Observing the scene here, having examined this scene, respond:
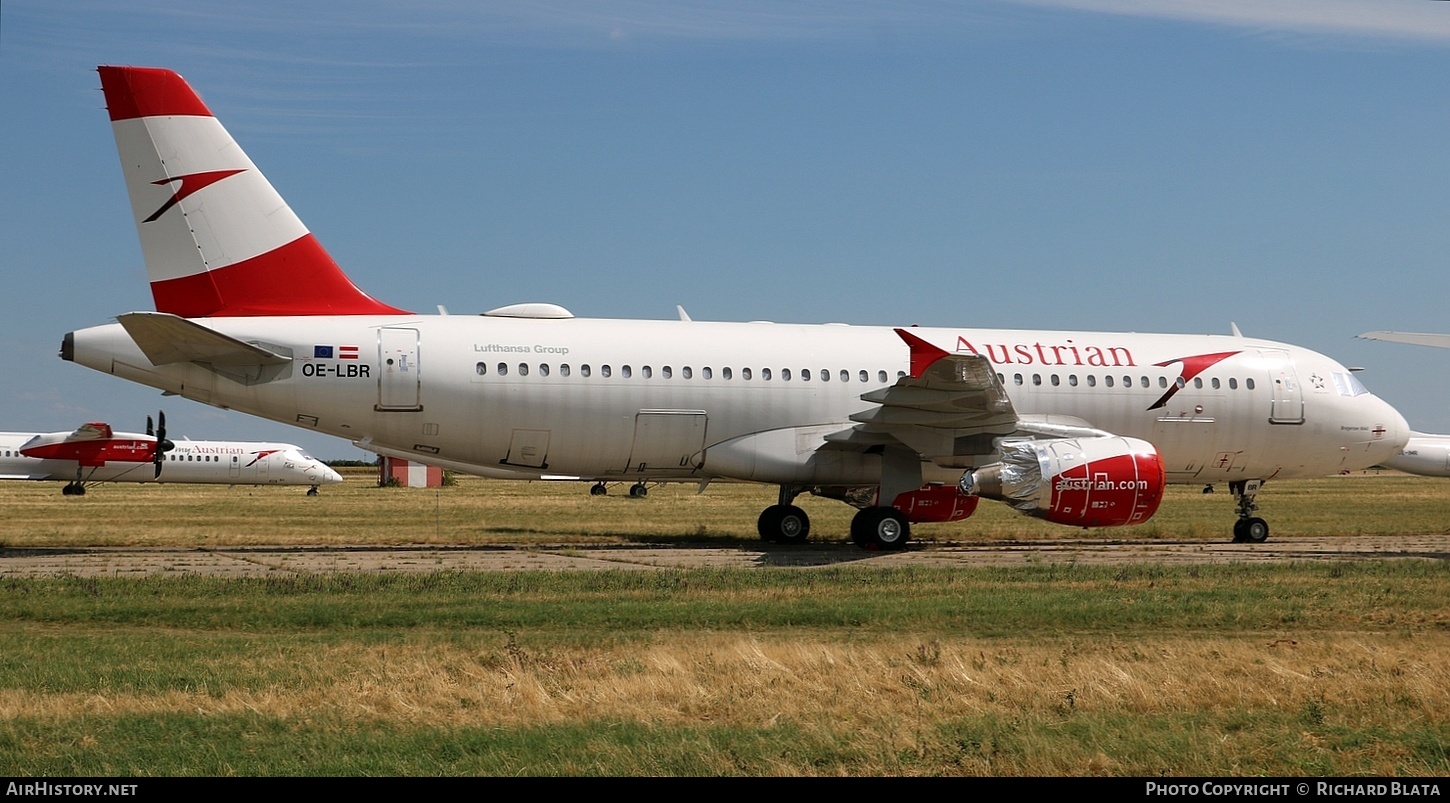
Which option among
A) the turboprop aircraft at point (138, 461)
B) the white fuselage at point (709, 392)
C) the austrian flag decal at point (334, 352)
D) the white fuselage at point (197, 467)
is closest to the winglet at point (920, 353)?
the white fuselage at point (709, 392)

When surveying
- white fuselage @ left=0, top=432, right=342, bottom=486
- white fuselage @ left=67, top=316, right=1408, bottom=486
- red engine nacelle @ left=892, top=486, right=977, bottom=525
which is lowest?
white fuselage @ left=0, top=432, right=342, bottom=486

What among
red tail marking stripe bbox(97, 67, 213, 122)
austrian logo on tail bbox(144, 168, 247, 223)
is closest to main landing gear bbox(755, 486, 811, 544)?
austrian logo on tail bbox(144, 168, 247, 223)

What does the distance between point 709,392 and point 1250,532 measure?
1092cm

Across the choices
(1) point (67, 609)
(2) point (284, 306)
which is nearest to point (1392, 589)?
(1) point (67, 609)

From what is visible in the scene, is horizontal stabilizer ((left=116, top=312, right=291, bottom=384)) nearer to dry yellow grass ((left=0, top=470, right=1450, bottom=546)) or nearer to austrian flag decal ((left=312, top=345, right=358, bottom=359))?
austrian flag decal ((left=312, top=345, right=358, bottom=359))

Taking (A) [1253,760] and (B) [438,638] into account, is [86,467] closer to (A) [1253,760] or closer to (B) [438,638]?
(B) [438,638]

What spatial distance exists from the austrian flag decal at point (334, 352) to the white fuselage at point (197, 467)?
3974cm

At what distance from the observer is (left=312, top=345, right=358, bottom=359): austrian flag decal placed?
68.7 feet

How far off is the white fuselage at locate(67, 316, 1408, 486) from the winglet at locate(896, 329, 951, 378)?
2288mm

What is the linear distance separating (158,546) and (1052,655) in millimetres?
18722

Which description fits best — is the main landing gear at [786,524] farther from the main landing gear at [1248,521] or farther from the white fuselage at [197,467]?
the white fuselage at [197,467]

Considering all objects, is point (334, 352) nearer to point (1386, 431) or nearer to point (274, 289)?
point (274, 289)

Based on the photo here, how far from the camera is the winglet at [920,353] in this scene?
20.0 meters

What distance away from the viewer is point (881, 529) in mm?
22406
